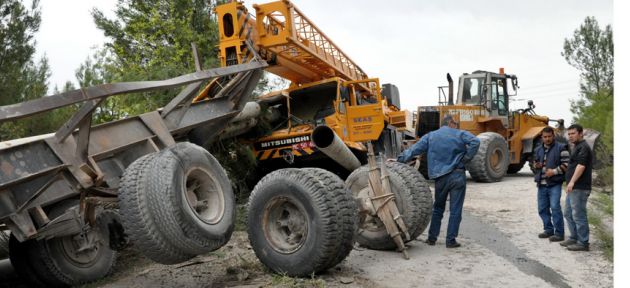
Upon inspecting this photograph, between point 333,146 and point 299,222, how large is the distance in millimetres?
3365

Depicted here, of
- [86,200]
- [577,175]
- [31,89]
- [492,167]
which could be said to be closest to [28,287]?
[86,200]

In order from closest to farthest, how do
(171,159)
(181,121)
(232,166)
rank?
(171,159), (181,121), (232,166)

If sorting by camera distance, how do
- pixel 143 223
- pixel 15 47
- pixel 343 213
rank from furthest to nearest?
pixel 15 47, pixel 343 213, pixel 143 223

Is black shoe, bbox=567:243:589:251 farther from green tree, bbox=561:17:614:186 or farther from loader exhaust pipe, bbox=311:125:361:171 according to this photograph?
green tree, bbox=561:17:614:186

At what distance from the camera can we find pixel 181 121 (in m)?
6.74

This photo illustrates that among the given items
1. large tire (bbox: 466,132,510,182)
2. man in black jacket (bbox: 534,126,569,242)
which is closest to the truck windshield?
large tire (bbox: 466,132,510,182)

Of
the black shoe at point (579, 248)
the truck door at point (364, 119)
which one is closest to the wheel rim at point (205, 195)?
the black shoe at point (579, 248)

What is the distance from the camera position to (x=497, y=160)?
1343cm

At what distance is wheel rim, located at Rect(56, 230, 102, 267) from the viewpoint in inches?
231

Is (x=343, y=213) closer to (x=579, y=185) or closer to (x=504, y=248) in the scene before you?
(x=504, y=248)

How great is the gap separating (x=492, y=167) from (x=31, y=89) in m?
10.9

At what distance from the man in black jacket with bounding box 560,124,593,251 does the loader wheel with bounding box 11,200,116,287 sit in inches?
202

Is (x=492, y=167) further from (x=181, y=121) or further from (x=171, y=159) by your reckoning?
(x=171, y=159)

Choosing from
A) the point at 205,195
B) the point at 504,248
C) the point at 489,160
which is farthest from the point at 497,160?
the point at 205,195
